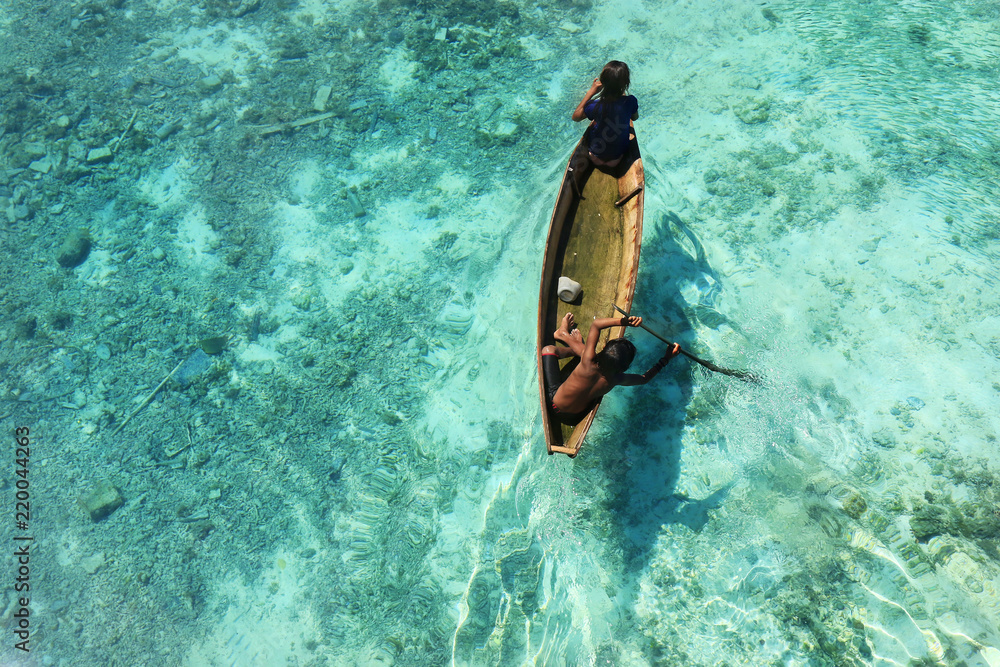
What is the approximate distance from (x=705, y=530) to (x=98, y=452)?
Result: 8.46 metres

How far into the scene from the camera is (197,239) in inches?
367

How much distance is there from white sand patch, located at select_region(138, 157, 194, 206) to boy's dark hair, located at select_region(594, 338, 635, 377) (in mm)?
8015

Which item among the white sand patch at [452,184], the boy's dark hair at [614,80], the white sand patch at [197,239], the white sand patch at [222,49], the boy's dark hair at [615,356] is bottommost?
A: the white sand patch at [197,239]

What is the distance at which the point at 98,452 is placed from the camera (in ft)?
26.2

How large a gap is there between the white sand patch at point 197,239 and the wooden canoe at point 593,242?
18.5ft

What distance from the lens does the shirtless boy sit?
5.92 metres

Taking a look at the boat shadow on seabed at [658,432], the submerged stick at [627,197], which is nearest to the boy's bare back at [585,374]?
the boat shadow on seabed at [658,432]

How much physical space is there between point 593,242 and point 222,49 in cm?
873

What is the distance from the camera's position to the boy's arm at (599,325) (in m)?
6.19

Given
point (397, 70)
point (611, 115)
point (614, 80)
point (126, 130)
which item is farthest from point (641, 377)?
point (126, 130)

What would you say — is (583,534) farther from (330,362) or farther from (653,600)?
(330,362)

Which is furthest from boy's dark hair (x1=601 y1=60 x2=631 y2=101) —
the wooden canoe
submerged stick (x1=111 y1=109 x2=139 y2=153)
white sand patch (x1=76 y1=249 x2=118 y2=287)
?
submerged stick (x1=111 y1=109 x2=139 y2=153)

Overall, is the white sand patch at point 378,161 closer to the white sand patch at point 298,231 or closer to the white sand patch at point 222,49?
the white sand patch at point 298,231

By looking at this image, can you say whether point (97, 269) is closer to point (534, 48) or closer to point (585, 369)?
point (585, 369)
